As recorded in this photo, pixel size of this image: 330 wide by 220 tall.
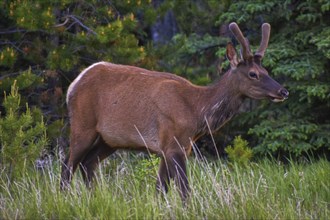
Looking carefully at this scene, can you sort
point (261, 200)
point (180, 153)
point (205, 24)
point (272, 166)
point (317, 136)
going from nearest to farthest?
1. point (261, 200)
2. point (180, 153)
3. point (272, 166)
4. point (317, 136)
5. point (205, 24)

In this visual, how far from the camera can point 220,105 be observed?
29.0 ft

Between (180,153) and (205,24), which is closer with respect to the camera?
(180,153)

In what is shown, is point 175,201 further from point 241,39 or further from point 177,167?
point 241,39

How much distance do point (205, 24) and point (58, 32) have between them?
2857 millimetres

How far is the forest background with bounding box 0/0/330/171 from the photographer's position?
10422mm

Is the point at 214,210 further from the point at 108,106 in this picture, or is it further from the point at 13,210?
the point at 108,106

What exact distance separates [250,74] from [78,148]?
2020 mm

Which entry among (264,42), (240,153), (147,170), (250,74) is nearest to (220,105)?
(250,74)

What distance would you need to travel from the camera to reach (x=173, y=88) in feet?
29.2

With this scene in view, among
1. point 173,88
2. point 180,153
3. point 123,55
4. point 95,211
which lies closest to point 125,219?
point 95,211

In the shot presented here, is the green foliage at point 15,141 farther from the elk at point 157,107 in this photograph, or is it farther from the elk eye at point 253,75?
the elk eye at point 253,75

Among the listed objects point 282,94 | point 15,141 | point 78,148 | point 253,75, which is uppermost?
point 253,75

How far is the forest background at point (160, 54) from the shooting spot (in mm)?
10422

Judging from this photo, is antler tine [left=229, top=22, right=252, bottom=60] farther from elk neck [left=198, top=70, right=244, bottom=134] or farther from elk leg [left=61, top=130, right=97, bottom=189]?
elk leg [left=61, top=130, right=97, bottom=189]
